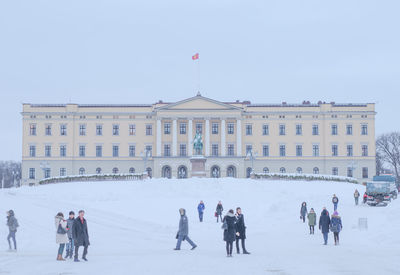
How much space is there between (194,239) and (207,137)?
59.4 metres

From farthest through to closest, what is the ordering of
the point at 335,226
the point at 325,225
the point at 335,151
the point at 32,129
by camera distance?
the point at 335,151 < the point at 32,129 < the point at 325,225 < the point at 335,226

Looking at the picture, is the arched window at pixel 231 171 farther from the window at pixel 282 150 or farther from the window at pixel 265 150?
the window at pixel 282 150

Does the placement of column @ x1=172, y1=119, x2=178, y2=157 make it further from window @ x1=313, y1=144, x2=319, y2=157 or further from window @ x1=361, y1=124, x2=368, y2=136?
window @ x1=361, y1=124, x2=368, y2=136

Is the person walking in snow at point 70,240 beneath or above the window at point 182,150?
beneath

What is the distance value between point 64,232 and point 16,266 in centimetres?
257

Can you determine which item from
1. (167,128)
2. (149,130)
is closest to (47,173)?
(149,130)

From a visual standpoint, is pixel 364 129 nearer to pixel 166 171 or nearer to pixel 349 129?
pixel 349 129

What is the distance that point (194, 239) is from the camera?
27391 millimetres

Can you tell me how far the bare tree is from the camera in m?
102

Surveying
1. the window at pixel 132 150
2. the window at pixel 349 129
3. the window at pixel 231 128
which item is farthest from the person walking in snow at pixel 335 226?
the window at pixel 349 129

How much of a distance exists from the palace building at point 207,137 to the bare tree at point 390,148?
15020 millimetres

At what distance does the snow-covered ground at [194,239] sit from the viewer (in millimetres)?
16312

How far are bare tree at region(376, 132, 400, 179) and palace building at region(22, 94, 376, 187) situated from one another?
49.3ft

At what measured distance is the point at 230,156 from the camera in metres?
85.4
